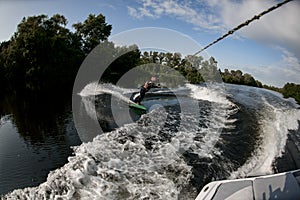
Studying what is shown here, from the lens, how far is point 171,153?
6500mm

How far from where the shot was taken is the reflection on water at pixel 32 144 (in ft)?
19.3

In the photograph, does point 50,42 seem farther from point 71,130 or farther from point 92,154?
point 92,154

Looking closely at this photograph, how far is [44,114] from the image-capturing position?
39.8ft

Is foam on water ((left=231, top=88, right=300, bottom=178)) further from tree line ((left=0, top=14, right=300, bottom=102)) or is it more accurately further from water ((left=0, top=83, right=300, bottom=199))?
tree line ((left=0, top=14, right=300, bottom=102))

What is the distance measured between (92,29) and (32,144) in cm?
3155

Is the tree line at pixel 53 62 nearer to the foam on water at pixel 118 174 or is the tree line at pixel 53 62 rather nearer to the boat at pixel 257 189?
the foam on water at pixel 118 174

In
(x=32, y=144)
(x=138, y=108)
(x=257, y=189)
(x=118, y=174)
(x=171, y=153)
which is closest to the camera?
(x=257, y=189)

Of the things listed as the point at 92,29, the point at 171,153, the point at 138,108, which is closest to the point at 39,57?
the point at 92,29

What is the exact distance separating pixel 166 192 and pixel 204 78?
21881 mm

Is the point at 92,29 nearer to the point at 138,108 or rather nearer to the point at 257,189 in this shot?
the point at 138,108

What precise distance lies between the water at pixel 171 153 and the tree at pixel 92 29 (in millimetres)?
26902

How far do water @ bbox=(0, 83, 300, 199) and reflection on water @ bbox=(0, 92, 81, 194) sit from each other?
32 cm

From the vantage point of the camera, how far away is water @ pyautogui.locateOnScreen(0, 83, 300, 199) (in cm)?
498

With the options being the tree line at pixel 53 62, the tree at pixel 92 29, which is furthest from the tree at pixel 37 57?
the tree at pixel 92 29
